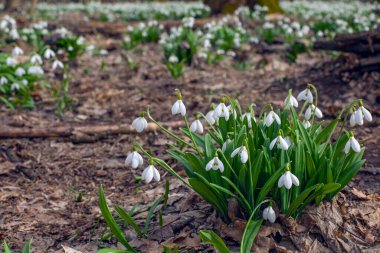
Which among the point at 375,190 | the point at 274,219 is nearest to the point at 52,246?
the point at 274,219

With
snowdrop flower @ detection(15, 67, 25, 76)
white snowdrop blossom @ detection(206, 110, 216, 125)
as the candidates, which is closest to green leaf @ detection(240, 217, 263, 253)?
white snowdrop blossom @ detection(206, 110, 216, 125)

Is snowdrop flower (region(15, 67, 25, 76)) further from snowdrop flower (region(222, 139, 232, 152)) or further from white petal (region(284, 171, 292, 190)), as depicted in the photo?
white petal (region(284, 171, 292, 190))

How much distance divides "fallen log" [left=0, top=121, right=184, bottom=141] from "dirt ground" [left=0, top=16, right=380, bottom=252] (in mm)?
48

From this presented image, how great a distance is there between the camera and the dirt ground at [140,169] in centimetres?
271

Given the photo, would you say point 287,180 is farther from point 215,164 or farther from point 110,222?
point 110,222

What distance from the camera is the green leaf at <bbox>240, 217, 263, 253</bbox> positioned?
2404 mm

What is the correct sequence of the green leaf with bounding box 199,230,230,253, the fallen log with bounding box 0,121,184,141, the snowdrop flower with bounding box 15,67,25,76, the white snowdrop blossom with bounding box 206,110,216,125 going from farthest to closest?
the snowdrop flower with bounding box 15,67,25,76, the fallen log with bounding box 0,121,184,141, the white snowdrop blossom with bounding box 206,110,216,125, the green leaf with bounding box 199,230,230,253

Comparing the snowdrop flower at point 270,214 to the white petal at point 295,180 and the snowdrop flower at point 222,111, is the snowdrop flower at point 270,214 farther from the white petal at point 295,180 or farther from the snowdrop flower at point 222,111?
the snowdrop flower at point 222,111

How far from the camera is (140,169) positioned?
4.09m

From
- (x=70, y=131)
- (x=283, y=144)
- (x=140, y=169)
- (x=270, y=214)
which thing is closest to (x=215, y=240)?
(x=270, y=214)

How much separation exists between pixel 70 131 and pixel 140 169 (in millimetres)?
914

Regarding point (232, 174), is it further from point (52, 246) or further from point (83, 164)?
point (83, 164)

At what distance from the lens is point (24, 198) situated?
11.8ft

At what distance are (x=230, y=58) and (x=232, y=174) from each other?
5593mm
